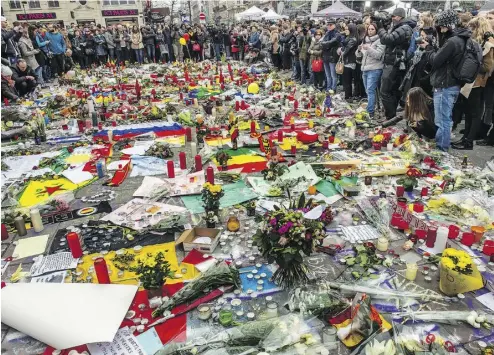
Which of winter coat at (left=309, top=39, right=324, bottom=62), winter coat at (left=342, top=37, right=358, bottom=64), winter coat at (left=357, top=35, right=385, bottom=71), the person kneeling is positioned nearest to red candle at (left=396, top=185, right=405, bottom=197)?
winter coat at (left=357, top=35, right=385, bottom=71)

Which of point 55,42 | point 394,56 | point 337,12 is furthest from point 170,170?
point 337,12

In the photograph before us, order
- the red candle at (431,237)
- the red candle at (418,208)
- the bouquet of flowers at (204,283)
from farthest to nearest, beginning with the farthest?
the red candle at (418,208), the red candle at (431,237), the bouquet of flowers at (204,283)

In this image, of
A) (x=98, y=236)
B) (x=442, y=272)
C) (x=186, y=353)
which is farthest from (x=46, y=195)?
(x=442, y=272)

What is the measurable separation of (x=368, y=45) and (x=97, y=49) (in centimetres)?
1376

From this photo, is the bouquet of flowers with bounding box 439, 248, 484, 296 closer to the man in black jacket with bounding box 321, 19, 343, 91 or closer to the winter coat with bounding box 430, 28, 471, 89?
the winter coat with bounding box 430, 28, 471, 89

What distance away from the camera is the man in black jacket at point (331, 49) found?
9.75 m

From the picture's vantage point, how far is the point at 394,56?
7164 millimetres

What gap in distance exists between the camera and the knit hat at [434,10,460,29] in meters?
5.27

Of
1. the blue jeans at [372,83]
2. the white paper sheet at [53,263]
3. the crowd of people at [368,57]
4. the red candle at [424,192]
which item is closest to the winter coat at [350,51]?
the crowd of people at [368,57]

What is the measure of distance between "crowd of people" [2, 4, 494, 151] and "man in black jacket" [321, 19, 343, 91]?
25 millimetres

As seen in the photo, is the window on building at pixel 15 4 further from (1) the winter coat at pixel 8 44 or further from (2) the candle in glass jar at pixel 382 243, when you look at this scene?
(2) the candle in glass jar at pixel 382 243

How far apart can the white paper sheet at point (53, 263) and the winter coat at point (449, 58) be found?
212 inches

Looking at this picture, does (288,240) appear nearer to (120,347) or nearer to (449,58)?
(120,347)

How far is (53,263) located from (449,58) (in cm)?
564
